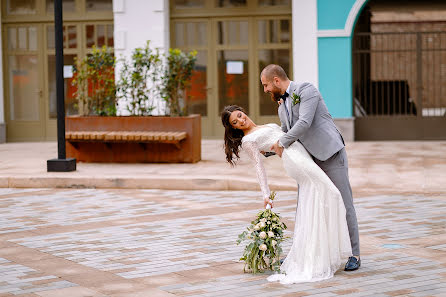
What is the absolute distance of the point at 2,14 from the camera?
19.1m

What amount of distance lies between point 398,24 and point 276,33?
3025mm

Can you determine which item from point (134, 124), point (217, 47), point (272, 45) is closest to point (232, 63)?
point (217, 47)

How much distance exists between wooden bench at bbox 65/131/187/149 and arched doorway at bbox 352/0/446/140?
5.98 metres

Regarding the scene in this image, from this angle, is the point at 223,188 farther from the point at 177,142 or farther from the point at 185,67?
the point at 185,67

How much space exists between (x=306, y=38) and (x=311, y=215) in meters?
12.0

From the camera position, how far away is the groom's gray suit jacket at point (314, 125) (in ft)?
20.1

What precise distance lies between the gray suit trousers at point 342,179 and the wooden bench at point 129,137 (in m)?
6.64

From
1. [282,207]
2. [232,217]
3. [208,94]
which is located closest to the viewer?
[232,217]

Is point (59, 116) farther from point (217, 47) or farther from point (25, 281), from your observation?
point (217, 47)

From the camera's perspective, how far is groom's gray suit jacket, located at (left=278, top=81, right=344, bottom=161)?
20.1 feet

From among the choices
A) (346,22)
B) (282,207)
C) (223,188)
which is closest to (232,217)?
(282,207)

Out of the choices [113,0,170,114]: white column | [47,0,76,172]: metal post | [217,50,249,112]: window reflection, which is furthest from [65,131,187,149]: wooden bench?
[217,50,249,112]: window reflection

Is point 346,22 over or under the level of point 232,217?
over

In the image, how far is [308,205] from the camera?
6.11 m
